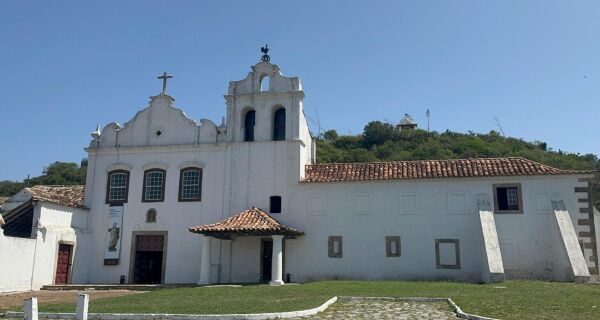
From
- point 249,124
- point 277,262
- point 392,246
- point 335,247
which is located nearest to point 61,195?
point 249,124

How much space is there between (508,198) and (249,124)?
40.6ft

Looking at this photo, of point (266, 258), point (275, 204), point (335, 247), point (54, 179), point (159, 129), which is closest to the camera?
point (335, 247)

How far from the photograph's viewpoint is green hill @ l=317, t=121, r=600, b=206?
50281 millimetres

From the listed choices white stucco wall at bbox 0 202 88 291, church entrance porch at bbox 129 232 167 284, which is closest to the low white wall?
white stucco wall at bbox 0 202 88 291

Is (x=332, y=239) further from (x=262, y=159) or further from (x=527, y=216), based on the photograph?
(x=527, y=216)

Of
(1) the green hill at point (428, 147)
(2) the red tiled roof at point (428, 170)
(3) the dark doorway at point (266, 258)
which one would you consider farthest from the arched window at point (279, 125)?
(1) the green hill at point (428, 147)

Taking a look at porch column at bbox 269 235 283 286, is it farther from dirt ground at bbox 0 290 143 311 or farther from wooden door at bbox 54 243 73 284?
wooden door at bbox 54 243 73 284

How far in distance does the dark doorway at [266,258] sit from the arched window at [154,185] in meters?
5.55

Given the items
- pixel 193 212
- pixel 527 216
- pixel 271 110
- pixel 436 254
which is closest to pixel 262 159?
pixel 271 110

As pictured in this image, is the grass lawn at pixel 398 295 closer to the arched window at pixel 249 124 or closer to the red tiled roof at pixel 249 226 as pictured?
the red tiled roof at pixel 249 226

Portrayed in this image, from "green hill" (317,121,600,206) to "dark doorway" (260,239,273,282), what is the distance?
28.2m

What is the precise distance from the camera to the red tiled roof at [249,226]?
2202 cm

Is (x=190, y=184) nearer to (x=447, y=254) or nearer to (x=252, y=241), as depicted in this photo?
(x=252, y=241)

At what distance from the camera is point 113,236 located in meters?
25.7
